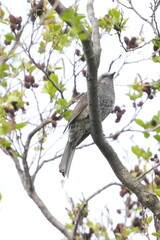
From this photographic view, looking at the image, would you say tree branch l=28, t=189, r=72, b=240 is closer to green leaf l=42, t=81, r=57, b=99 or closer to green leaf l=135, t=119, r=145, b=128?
green leaf l=42, t=81, r=57, b=99

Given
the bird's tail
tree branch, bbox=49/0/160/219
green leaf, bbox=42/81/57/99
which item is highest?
green leaf, bbox=42/81/57/99

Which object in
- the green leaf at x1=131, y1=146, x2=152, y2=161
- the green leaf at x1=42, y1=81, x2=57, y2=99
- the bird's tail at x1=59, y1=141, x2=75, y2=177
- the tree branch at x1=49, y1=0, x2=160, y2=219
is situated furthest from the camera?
the bird's tail at x1=59, y1=141, x2=75, y2=177

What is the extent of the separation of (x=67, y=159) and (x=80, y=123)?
0.48 meters

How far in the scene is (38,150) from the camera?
5387 mm

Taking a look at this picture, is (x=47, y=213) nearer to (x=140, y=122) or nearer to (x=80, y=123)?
(x=80, y=123)

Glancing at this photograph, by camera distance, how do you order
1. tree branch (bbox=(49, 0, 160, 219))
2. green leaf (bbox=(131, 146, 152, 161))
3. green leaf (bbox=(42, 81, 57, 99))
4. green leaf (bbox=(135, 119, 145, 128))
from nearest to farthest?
tree branch (bbox=(49, 0, 160, 219))
green leaf (bbox=(135, 119, 145, 128))
green leaf (bbox=(131, 146, 152, 161))
green leaf (bbox=(42, 81, 57, 99))

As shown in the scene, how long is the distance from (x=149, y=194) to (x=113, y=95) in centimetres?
250

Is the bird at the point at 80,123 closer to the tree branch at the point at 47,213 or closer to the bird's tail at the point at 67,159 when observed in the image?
the bird's tail at the point at 67,159

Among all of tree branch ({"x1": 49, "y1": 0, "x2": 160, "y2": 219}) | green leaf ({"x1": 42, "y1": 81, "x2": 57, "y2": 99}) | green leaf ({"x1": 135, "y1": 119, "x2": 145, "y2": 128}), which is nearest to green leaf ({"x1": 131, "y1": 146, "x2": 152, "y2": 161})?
green leaf ({"x1": 135, "y1": 119, "x2": 145, "y2": 128})

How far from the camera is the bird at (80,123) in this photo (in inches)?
227

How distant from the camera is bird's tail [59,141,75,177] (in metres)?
5.69

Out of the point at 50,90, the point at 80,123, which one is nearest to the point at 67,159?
the point at 80,123

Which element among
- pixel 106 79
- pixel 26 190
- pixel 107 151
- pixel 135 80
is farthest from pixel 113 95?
pixel 107 151

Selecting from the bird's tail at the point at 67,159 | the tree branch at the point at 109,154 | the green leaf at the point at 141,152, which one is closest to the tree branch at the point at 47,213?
the bird's tail at the point at 67,159
